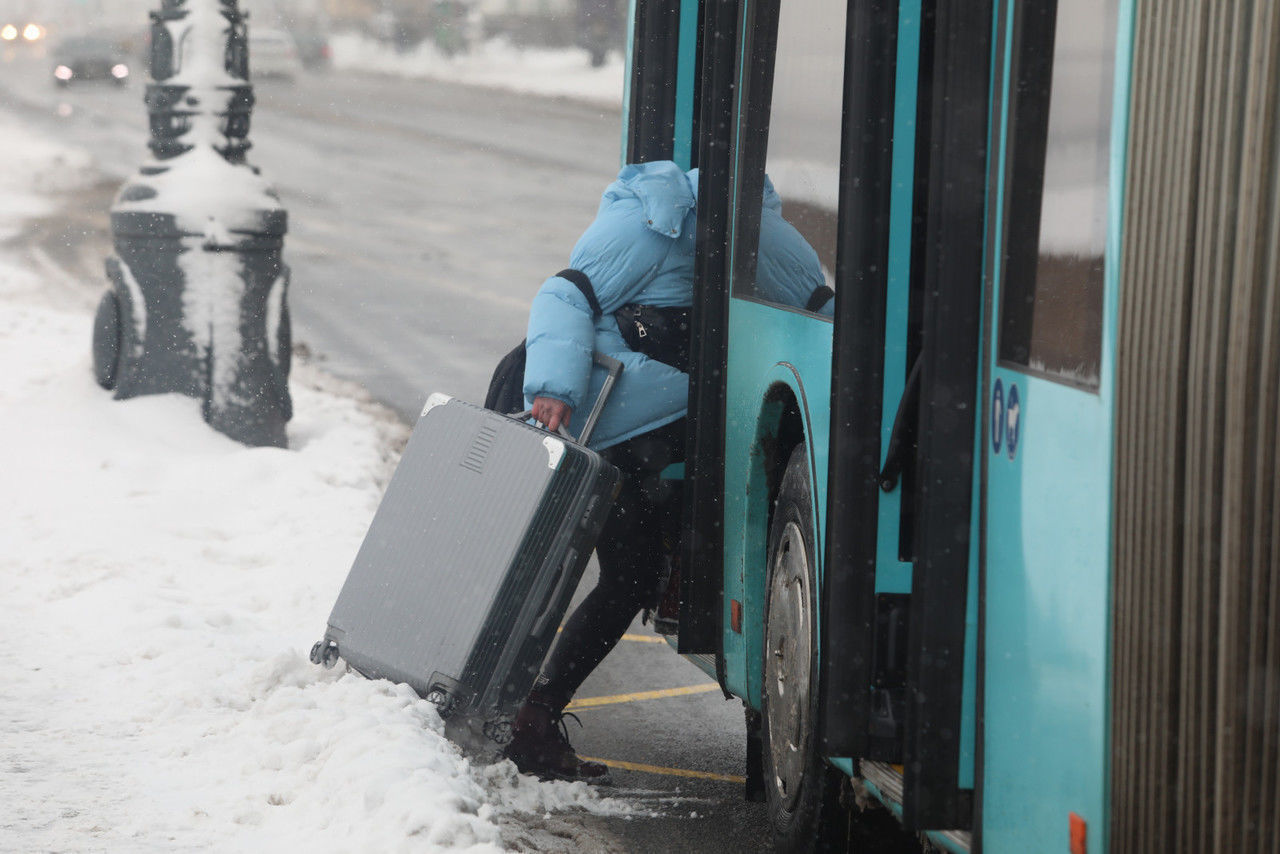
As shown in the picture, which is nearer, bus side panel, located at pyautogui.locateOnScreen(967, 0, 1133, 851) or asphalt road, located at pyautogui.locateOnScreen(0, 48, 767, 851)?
bus side panel, located at pyautogui.locateOnScreen(967, 0, 1133, 851)

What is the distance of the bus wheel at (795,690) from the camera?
145 inches

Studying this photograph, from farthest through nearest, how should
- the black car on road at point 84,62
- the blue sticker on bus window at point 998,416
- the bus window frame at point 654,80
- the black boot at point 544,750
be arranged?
the black car on road at point 84,62 < the bus window frame at point 654,80 < the black boot at point 544,750 < the blue sticker on bus window at point 998,416

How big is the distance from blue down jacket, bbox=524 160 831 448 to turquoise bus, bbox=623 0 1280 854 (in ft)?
0.63

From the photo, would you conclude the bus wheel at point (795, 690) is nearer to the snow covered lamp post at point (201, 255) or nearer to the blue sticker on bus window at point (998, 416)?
the blue sticker on bus window at point (998, 416)

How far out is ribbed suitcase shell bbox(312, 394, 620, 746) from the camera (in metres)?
4.28

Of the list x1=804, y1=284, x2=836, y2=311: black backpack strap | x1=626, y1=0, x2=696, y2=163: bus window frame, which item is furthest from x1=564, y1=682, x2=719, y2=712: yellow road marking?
x1=804, y1=284, x2=836, y2=311: black backpack strap

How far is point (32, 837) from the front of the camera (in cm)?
389

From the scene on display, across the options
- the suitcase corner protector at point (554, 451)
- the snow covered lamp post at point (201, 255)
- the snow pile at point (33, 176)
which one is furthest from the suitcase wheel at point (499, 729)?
A: the snow pile at point (33, 176)

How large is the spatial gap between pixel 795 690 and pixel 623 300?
1.34 m

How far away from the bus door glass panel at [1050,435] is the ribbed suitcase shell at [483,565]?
5.13 feet

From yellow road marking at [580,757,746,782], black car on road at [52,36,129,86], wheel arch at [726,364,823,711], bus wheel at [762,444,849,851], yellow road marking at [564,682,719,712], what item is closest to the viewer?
bus wheel at [762,444,849,851]

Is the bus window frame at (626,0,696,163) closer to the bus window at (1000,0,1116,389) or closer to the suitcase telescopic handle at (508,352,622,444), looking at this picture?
the suitcase telescopic handle at (508,352,622,444)

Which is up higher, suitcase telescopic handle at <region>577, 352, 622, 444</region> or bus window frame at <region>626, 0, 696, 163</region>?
bus window frame at <region>626, 0, 696, 163</region>

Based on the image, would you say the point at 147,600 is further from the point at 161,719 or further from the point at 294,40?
the point at 294,40
